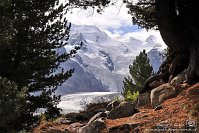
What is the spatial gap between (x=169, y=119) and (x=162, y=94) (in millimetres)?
2733

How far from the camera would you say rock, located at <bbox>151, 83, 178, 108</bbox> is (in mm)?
10836

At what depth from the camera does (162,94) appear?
11.0 metres

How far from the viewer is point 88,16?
1351cm

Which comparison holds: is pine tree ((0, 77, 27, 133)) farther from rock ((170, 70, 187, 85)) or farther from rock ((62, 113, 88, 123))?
rock ((170, 70, 187, 85))

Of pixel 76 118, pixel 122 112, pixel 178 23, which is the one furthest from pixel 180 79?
pixel 76 118

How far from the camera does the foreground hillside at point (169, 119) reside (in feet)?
25.4

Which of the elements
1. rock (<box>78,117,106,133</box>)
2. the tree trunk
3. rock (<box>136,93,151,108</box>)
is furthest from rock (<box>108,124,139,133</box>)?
the tree trunk

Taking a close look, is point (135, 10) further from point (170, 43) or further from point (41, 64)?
point (41, 64)

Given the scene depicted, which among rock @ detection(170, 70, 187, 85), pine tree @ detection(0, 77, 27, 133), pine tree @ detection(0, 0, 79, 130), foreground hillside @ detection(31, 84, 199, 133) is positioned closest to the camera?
foreground hillside @ detection(31, 84, 199, 133)

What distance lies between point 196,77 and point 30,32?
10352mm

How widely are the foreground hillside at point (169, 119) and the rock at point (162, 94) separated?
0.27 meters

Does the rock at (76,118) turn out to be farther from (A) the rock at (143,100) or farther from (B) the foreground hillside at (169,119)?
(A) the rock at (143,100)

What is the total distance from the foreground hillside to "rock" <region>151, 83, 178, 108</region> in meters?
0.27

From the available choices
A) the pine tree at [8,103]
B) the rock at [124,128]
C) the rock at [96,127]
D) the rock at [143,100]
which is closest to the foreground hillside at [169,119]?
the rock at [124,128]
